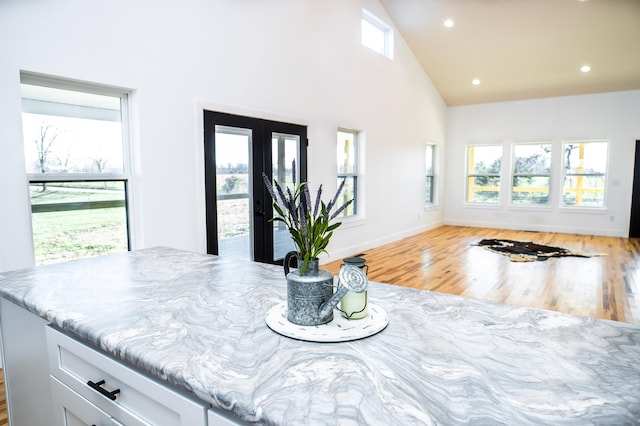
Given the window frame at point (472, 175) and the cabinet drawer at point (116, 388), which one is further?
the window frame at point (472, 175)

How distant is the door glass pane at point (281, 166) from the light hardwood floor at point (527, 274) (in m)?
0.69

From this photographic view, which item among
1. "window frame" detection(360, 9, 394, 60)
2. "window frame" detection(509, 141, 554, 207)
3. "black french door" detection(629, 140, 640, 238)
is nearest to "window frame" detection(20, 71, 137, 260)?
"window frame" detection(360, 9, 394, 60)

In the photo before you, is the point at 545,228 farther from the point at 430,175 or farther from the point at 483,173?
the point at 430,175

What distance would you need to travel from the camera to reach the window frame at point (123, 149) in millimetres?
2650

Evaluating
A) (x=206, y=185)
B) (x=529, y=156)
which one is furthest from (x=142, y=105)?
(x=529, y=156)

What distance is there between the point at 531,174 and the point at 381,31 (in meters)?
4.86

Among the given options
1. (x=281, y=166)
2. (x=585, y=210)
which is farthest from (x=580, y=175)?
(x=281, y=166)

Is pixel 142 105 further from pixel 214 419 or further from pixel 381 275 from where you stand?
pixel 381 275

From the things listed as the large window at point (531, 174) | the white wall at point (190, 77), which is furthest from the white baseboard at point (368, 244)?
the large window at point (531, 174)

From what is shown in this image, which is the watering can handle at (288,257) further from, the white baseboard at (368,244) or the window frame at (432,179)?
the window frame at (432,179)

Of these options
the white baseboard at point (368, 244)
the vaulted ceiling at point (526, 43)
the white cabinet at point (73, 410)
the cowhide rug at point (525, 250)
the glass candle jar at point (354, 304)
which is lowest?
the cowhide rug at point (525, 250)

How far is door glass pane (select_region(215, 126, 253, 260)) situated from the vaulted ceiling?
4.27m

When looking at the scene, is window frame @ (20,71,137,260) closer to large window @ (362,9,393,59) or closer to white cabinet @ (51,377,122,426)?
white cabinet @ (51,377,122,426)

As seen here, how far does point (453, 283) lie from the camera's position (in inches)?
180
